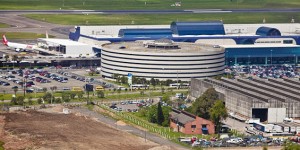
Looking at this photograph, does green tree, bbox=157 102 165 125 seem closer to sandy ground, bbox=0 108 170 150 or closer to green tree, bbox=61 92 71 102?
sandy ground, bbox=0 108 170 150

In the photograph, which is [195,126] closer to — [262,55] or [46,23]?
[262,55]

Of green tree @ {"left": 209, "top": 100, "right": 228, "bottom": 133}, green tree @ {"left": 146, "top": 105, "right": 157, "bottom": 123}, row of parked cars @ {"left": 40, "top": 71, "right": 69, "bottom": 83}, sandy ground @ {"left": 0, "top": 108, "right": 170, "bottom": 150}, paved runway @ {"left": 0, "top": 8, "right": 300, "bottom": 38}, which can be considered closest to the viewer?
sandy ground @ {"left": 0, "top": 108, "right": 170, "bottom": 150}

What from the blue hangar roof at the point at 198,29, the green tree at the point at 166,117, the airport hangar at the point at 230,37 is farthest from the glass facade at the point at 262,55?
the green tree at the point at 166,117

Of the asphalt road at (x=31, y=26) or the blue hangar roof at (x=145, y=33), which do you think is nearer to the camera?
the blue hangar roof at (x=145, y=33)

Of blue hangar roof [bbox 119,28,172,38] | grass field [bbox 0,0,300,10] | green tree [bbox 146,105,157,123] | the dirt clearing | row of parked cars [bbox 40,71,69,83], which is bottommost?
the dirt clearing

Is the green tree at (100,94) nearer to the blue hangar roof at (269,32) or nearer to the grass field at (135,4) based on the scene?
the blue hangar roof at (269,32)

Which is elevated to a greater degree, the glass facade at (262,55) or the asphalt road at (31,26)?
the asphalt road at (31,26)

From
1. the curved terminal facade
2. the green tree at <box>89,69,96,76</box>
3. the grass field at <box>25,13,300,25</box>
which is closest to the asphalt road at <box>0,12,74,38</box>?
the grass field at <box>25,13,300,25</box>

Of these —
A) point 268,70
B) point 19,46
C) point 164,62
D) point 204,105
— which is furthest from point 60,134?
point 19,46
